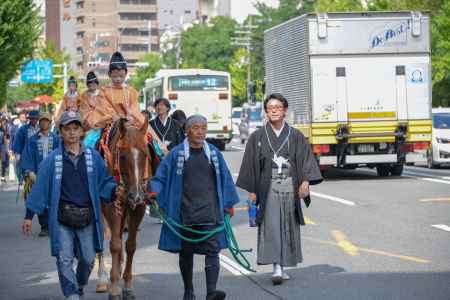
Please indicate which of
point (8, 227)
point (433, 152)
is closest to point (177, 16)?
point (433, 152)

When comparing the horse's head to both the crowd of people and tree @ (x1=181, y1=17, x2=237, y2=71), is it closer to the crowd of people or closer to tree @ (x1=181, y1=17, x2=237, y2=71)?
the crowd of people

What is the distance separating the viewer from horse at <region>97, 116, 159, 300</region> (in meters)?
9.30

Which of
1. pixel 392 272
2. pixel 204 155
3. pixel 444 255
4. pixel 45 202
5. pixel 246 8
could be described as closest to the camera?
pixel 45 202

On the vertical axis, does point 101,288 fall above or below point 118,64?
below

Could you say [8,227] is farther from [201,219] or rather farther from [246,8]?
[246,8]

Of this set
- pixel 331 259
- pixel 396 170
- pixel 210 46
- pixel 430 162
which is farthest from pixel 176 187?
pixel 210 46

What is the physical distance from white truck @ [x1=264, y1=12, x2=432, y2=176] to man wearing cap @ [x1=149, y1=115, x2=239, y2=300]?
1609 centimetres

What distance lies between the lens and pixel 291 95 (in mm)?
27047

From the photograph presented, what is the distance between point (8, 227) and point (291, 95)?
11550mm

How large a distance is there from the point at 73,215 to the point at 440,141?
75.2 feet

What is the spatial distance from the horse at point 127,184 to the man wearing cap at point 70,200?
0.71 m

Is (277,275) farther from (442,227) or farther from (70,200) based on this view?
(442,227)

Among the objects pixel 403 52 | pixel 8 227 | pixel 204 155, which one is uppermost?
pixel 403 52

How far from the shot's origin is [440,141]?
3011 centimetres
